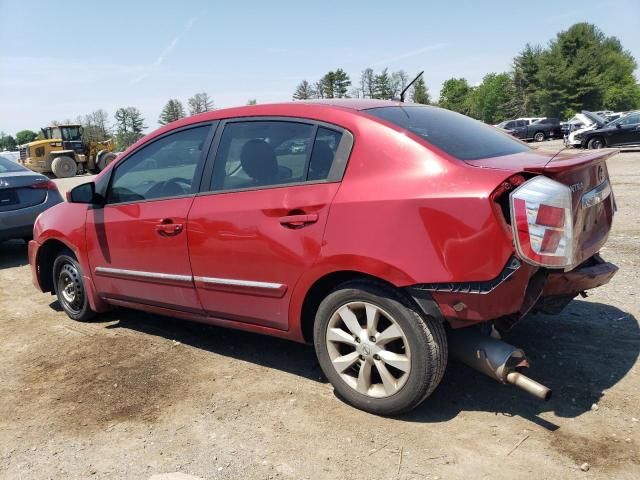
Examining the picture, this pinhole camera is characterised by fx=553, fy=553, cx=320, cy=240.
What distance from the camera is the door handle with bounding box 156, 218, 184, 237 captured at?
361 cm

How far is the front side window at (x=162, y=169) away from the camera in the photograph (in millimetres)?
3709

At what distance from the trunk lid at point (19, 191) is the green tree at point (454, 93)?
102 m

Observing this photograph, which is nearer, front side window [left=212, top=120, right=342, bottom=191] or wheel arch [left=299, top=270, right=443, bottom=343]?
wheel arch [left=299, top=270, right=443, bottom=343]

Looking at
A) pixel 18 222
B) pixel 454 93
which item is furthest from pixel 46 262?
pixel 454 93

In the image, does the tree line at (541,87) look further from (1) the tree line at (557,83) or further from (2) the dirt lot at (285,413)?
(2) the dirt lot at (285,413)

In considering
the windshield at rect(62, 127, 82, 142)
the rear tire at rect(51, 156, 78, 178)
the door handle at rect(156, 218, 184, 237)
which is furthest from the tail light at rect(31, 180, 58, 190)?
the windshield at rect(62, 127, 82, 142)

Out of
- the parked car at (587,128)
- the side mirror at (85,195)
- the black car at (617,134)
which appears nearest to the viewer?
the side mirror at (85,195)

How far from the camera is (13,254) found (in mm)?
8234

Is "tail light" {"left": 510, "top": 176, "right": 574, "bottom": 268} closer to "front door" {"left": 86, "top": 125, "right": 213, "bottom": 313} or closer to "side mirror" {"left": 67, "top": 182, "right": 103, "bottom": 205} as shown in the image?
"front door" {"left": 86, "top": 125, "right": 213, "bottom": 313}

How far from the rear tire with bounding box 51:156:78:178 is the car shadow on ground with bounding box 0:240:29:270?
62.2 feet

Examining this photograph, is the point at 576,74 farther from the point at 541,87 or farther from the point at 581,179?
the point at 581,179

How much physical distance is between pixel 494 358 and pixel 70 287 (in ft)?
12.2

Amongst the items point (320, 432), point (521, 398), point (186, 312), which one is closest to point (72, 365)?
point (186, 312)

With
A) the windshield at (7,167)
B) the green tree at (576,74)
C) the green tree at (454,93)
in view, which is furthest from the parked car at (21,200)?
the green tree at (454,93)
